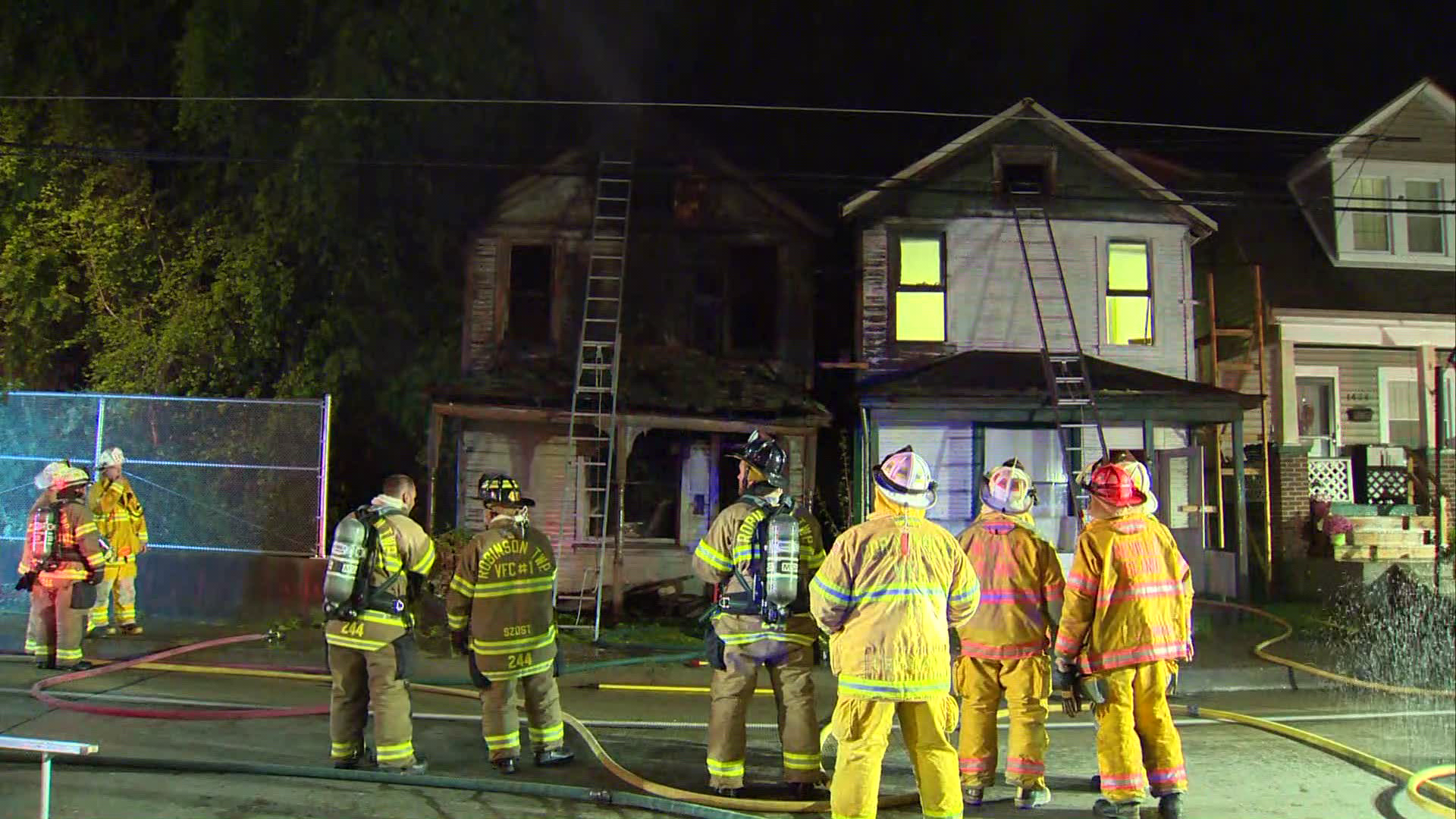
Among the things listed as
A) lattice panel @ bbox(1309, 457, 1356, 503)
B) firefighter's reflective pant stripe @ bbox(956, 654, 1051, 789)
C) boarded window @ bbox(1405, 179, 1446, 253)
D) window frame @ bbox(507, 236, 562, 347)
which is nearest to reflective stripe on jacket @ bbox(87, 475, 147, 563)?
window frame @ bbox(507, 236, 562, 347)

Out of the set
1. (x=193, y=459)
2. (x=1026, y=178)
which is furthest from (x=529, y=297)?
(x=1026, y=178)

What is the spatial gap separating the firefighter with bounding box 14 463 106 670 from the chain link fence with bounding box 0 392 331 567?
2.79 metres

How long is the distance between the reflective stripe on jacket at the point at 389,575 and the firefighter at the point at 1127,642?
12.1 feet

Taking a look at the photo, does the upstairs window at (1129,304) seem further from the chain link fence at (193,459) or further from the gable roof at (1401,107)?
the chain link fence at (193,459)

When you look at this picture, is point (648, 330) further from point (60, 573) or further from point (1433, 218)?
point (1433, 218)

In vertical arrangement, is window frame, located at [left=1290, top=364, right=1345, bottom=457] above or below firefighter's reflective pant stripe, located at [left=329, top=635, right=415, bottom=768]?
above

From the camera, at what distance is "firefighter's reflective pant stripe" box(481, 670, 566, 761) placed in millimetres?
6117

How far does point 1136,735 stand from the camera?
17.4ft

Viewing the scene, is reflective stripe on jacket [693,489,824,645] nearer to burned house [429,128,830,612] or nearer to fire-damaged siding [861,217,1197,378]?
burned house [429,128,830,612]

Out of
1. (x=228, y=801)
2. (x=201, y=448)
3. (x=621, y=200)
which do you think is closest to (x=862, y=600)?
(x=228, y=801)

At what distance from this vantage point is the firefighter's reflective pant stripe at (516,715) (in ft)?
20.1

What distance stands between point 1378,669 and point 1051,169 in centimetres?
906

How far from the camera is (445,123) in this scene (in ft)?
50.3

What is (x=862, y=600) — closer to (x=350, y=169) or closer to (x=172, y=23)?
(x=350, y=169)
